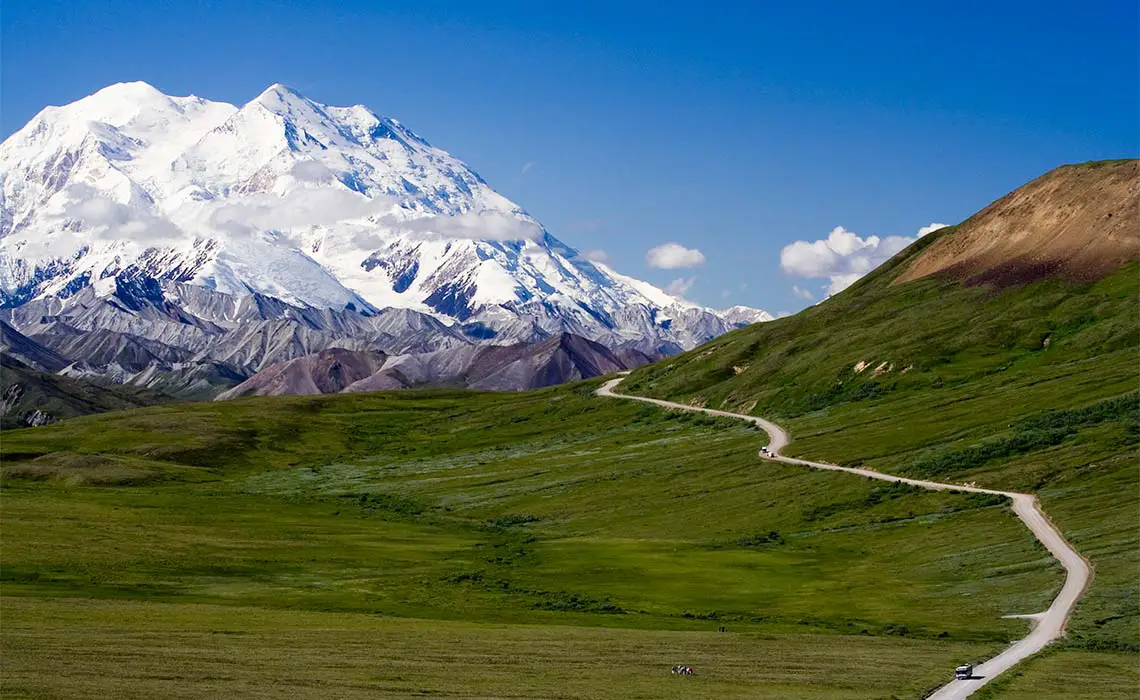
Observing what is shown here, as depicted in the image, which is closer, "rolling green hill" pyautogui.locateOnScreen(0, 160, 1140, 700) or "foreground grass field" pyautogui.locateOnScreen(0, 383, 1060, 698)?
"rolling green hill" pyautogui.locateOnScreen(0, 160, 1140, 700)

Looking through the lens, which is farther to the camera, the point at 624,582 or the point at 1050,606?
the point at 624,582

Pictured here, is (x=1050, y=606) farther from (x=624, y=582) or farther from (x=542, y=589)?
(x=542, y=589)

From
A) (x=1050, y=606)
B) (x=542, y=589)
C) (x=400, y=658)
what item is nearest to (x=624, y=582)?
(x=542, y=589)

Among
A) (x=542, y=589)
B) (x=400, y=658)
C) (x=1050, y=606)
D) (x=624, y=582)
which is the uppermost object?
(x=400, y=658)

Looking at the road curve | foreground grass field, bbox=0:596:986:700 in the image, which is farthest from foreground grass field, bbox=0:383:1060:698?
the road curve

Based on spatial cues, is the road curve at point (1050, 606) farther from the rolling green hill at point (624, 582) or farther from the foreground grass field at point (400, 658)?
the foreground grass field at point (400, 658)

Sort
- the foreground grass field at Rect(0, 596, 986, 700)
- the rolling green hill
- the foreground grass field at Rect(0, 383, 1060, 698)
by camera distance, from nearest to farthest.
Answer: the foreground grass field at Rect(0, 596, 986, 700) → the rolling green hill → the foreground grass field at Rect(0, 383, 1060, 698)

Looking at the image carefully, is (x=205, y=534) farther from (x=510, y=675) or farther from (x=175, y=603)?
(x=510, y=675)

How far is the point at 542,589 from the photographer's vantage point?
12581 centimetres

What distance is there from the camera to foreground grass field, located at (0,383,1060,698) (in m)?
73.0

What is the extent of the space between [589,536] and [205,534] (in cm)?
4850

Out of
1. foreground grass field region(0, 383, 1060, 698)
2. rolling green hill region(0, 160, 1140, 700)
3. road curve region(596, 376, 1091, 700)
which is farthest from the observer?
road curve region(596, 376, 1091, 700)

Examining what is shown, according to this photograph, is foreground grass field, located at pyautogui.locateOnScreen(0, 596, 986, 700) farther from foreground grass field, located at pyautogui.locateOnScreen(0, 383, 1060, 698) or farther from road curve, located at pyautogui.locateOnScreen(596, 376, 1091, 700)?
road curve, located at pyautogui.locateOnScreen(596, 376, 1091, 700)

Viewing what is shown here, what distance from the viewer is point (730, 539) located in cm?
15350
